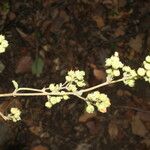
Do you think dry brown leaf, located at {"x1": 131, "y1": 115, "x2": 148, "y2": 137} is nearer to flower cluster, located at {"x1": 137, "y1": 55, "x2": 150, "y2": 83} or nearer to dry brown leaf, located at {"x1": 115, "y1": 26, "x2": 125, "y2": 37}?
dry brown leaf, located at {"x1": 115, "y1": 26, "x2": 125, "y2": 37}

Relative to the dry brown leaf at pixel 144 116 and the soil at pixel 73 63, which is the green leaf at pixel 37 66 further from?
the dry brown leaf at pixel 144 116

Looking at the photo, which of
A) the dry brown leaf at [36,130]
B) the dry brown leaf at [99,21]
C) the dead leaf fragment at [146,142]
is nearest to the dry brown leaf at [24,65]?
the dry brown leaf at [36,130]

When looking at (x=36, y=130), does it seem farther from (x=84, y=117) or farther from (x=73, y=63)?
(x=73, y=63)

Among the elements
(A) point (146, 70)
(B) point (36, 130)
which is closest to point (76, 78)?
(A) point (146, 70)

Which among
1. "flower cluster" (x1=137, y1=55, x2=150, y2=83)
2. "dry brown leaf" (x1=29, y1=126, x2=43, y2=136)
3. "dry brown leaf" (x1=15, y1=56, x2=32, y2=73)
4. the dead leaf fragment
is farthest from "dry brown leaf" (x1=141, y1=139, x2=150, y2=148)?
"flower cluster" (x1=137, y1=55, x2=150, y2=83)

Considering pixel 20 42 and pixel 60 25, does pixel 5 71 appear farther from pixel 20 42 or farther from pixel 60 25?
pixel 60 25
